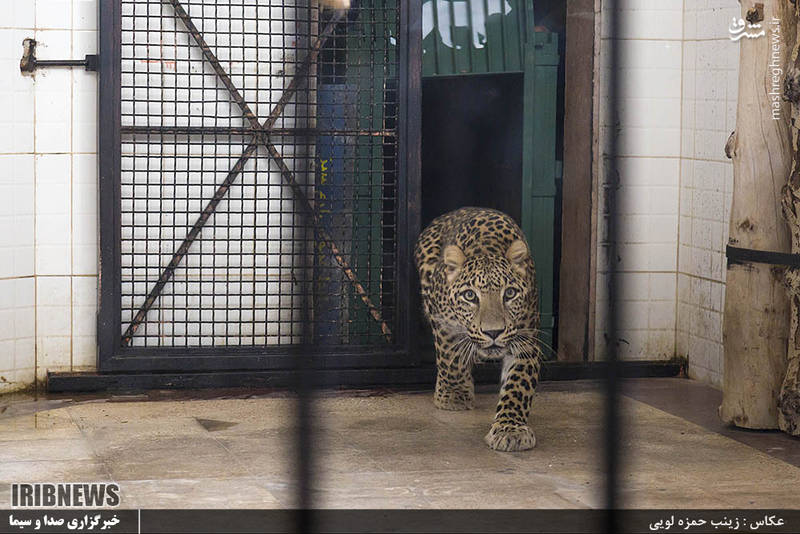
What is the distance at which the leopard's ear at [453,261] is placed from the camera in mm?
5457

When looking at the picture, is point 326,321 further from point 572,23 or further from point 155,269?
point 572,23

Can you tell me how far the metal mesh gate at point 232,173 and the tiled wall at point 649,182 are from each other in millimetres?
1173

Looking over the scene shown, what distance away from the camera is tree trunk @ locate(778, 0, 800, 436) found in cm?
484

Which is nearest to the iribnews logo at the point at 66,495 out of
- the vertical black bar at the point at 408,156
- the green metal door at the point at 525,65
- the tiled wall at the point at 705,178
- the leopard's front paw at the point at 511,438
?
the leopard's front paw at the point at 511,438

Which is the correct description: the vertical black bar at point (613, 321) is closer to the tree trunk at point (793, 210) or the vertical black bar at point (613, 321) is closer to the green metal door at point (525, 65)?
the tree trunk at point (793, 210)

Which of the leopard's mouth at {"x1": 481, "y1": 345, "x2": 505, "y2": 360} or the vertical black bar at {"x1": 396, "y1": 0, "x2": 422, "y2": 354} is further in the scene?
the vertical black bar at {"x1": 396, "y1": 0, "x2": 422, "y2": 354}

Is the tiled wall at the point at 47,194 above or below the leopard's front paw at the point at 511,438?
above

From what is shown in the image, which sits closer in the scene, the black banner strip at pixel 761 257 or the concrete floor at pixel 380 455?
the concrete floor at pixel 380 455

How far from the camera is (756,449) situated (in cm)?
495

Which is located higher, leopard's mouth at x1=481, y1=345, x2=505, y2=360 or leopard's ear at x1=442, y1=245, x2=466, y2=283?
leopard's ear at x1=442, y1=245, x2=466, y2=283

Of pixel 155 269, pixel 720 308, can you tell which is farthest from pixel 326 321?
pixel 720 308

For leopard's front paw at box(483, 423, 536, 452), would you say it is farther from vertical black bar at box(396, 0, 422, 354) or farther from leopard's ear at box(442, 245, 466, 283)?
vertical black bar at box(396, 0, 422, 354)

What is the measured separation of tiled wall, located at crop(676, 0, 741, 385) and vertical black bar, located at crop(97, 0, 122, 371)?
294cm

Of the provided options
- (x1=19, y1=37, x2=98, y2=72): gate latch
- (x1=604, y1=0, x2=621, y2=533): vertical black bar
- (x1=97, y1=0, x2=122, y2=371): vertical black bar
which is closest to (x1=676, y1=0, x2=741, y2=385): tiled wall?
(x1=97, y1=0, x2=122, y2=371): vertical black bar
